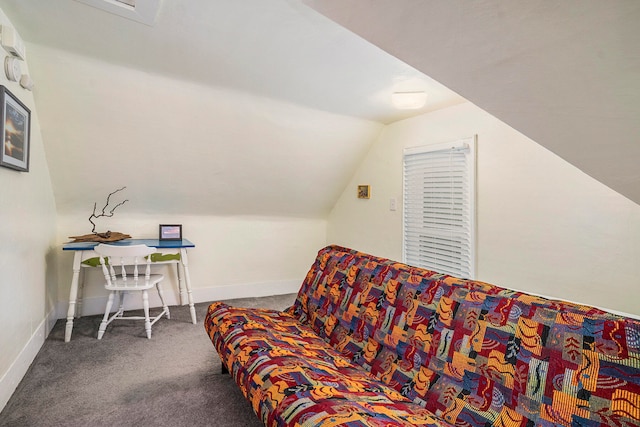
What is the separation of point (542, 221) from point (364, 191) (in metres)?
1.93

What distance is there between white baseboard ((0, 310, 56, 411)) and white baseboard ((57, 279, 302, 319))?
435mm

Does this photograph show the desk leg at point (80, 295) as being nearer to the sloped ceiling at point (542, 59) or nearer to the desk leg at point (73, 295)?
the desk leg at point (73, 295)

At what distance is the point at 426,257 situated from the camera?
3.12 m

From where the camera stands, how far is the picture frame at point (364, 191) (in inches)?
150

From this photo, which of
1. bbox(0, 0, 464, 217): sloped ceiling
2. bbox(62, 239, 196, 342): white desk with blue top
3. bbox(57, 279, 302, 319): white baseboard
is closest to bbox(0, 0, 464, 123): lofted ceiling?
bbox(0, 0, 464, 217): sloped ceiling

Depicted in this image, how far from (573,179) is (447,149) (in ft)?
3.23

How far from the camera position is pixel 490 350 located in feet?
3.89

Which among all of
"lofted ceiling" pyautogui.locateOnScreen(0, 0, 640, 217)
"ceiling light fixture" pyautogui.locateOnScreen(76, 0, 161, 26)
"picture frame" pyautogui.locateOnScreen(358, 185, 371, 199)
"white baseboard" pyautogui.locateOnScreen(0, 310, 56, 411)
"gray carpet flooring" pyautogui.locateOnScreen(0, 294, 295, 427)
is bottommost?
"gray carpet flooring" pyautogui.locateOnScreen(0, 294, 295, 427)

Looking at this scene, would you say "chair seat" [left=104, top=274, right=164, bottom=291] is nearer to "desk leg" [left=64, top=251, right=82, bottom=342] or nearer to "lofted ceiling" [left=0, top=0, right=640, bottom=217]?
"desk leg" [left=64, top=251, right=82, bottom=342]

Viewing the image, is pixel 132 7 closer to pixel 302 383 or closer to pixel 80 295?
pixel 302 383

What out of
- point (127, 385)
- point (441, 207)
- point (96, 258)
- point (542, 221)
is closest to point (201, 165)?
point (96, 258)

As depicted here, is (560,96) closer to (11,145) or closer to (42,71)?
(11,145)

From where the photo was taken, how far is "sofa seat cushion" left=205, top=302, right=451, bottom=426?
3.61 feet

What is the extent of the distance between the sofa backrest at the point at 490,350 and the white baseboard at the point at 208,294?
8.02ft
